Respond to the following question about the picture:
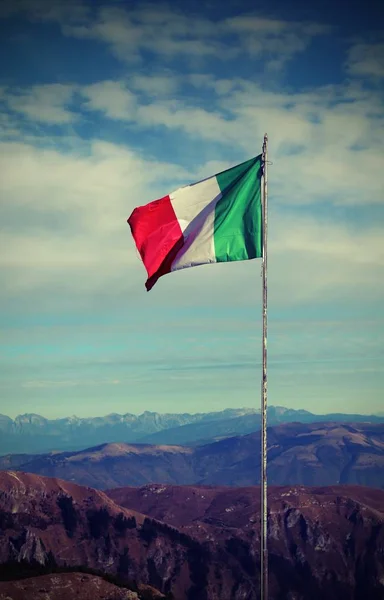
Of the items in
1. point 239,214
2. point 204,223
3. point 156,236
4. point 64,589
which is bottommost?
point 64,589

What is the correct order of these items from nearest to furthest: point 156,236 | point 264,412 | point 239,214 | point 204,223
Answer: point 264,412, point 239,214, point 204,223, point 156,236

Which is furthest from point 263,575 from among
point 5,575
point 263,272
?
point 5,575

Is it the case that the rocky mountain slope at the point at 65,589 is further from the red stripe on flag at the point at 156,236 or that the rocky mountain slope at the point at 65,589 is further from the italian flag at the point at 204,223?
the italian flag at the point at 204,223

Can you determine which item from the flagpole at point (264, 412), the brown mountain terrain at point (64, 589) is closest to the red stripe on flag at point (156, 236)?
the flagpole at point (264, 412)

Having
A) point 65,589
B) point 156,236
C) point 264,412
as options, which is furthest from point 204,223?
point 65,589

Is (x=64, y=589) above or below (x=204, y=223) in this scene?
below

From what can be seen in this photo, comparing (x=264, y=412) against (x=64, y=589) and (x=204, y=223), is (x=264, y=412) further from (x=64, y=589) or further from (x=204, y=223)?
(x=64, y=589)

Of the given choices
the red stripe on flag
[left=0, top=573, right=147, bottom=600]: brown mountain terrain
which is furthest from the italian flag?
[left=0, top=573, right=147, bottom=600]: brown mountain terrain
